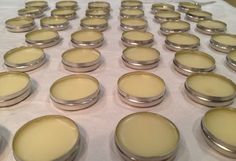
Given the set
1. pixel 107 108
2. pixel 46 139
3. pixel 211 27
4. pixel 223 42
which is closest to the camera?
pixel 46 139

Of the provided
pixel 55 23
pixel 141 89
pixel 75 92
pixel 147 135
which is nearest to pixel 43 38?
pixel 55 23

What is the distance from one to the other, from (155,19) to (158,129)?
740mm

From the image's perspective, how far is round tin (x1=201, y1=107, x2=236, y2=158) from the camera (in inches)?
20.4

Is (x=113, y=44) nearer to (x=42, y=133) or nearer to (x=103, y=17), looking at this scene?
(x=103, y=17)

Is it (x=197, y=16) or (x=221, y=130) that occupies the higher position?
(x=197, y=16)

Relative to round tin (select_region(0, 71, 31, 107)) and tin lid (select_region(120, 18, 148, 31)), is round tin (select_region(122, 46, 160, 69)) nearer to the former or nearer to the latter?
tin lid (select_region(120, 18, 148, 31))

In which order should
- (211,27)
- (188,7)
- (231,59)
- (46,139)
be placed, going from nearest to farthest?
(46,139)
(231,59)
(211,27)
(188,7)

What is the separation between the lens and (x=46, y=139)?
55 cm

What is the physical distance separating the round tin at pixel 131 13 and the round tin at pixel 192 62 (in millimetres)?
403

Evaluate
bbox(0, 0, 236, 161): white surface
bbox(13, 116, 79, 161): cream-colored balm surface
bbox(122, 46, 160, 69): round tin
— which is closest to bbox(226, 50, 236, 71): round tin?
bbox(0, 0, 236, 161): white surface

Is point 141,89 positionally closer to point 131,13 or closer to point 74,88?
point 74,88

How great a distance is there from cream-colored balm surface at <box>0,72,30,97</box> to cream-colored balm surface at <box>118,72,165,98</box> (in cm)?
29

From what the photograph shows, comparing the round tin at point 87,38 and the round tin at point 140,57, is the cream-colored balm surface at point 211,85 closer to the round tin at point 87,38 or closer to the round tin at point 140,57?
the round tin at point 140,57

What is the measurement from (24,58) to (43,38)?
16cm
